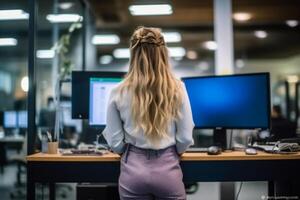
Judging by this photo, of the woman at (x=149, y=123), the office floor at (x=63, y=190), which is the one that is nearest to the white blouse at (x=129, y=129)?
the woman at (x=149, y=123)

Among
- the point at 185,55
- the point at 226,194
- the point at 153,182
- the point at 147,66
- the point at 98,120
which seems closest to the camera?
the point at 153,182

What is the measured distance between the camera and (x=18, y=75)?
738cm

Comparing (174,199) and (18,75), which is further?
(18,75)

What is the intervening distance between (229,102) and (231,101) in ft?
0.05

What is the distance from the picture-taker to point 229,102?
8.40 feet

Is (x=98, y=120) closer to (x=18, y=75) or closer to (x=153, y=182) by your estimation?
(x=153, y=182)

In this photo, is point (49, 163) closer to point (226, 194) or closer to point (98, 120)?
point (98, 120)

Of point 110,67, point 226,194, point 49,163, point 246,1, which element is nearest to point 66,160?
point 49,163

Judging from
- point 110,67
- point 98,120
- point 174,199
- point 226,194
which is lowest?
point 226,194

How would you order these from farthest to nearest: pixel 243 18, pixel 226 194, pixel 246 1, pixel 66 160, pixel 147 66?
pixel 243 18, pixel 246 1, pixel 226 194, pixel 66 160, pixel 147 66

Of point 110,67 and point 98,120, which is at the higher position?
point 110,67

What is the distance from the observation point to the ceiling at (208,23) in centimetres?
611

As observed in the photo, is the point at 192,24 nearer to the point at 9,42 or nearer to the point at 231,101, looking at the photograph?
the point at 9,42

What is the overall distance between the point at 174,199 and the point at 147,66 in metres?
0.68
